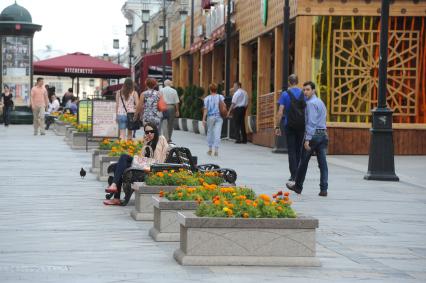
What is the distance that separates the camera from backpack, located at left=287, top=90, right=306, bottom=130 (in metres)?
17.4

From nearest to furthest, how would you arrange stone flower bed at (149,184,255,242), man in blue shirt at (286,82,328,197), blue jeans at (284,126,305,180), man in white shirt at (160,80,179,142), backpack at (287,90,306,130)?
stone flower bed at (149,184,255,242), man in blue shirt at (286,82,328,197), backpack at (287,90,306,130), blue jeans at (284,126,305,180), man in white shirt at (160,80,179,142)

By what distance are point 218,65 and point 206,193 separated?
34.3 metres

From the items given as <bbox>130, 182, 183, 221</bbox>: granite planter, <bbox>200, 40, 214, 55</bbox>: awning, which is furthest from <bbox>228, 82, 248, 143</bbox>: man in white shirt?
<bbox>130, 182, 183, 221</bbox>: granite planter

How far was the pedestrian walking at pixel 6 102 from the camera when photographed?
44.6 m

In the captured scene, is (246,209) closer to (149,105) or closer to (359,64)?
(149,105)

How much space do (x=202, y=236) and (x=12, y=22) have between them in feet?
124

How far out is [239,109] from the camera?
33406 mm

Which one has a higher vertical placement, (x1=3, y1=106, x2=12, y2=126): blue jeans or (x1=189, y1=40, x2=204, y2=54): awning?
(x1=189, y1=40, x2=204, y2=54): awning

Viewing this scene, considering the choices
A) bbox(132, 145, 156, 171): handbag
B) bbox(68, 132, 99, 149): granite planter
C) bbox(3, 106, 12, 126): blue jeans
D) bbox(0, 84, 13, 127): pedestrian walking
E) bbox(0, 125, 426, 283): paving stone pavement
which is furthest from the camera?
bbox(3, 106, 12, 126): blue jeans

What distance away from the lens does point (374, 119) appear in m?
19.7

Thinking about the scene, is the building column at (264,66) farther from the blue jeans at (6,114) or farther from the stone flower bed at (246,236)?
the stone flower bed at (246,236)

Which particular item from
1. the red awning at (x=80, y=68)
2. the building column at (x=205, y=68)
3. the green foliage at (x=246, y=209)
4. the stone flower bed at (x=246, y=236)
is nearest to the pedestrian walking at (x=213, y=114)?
the green foliage at (x=246, y=209)

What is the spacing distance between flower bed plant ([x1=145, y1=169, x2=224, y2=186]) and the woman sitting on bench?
124 cm

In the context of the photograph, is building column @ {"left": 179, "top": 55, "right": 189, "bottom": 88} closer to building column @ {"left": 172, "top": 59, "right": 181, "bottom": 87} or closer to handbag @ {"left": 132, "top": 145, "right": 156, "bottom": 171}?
building column @ {"left": 172, "top": 59, "right": 181, "bottom": 87}
